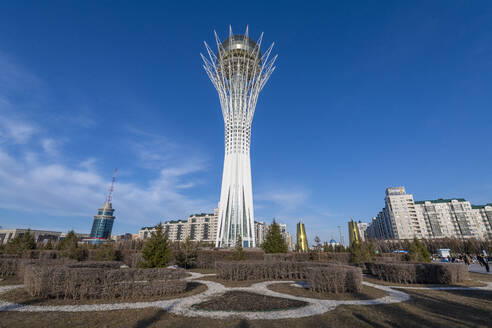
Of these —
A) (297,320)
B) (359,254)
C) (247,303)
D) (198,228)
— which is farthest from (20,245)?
(198,228)

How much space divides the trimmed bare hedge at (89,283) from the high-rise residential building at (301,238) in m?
28.4

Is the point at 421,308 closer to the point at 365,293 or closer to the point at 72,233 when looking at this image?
the point at 365,293

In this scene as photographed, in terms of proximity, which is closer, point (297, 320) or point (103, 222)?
point (297, 320)

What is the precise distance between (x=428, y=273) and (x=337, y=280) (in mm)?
6351

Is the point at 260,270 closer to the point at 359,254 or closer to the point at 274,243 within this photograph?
the point at 274,243

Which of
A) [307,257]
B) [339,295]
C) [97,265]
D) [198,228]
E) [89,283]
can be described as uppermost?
[198,228]

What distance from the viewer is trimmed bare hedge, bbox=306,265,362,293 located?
8906 mm

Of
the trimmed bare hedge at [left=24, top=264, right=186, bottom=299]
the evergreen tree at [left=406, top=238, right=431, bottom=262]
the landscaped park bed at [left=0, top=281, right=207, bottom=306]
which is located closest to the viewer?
the landscaped park bed at [left=0, top=281, right=207, bottom=306]

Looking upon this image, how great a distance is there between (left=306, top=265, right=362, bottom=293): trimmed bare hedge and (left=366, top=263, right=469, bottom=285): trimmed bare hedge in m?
4.59

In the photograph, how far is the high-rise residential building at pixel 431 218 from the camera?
260ft

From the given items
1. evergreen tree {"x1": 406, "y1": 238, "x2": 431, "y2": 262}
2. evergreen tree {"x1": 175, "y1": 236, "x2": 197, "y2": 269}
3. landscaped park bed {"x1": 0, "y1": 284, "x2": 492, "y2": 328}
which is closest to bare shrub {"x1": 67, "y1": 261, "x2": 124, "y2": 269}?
landscaped park bed {"x1": 0, "y1": 284, "x2": 492, "y2": 328}

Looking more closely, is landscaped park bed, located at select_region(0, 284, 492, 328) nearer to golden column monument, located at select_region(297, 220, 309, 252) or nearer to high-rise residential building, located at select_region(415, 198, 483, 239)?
golden column monument, located at select_region(297, 220, 309, 252)

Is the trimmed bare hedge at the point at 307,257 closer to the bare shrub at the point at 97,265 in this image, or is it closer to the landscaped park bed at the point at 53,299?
the bare shrub at the point at 97,265

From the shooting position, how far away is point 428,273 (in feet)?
37.6
